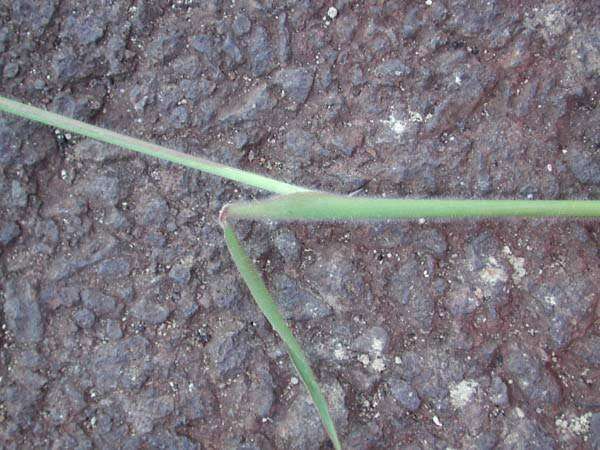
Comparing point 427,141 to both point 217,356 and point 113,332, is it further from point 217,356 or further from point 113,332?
point 113,332

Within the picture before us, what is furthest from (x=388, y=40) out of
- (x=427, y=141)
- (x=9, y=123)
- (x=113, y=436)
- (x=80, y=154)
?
(x=113, y=436)

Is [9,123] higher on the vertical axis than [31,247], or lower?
higher

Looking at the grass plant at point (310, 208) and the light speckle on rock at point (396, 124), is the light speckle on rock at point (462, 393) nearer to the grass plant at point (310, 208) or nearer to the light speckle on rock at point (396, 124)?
the grass plant at point (310, 208)

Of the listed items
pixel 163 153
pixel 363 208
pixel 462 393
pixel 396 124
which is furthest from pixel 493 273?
pixel 163 153

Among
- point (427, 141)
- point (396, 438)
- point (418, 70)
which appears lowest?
point (396, 438)

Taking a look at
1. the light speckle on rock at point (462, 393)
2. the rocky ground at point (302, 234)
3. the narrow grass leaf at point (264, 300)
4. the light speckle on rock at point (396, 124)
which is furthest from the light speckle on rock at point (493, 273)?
the narrow grass leaf at point (264, 300)
